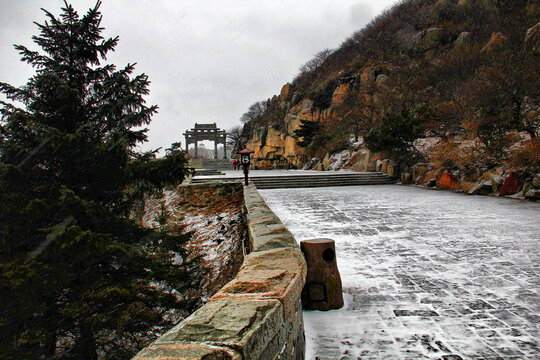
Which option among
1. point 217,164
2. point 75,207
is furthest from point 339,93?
point 75,207

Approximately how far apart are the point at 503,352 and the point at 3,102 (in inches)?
297

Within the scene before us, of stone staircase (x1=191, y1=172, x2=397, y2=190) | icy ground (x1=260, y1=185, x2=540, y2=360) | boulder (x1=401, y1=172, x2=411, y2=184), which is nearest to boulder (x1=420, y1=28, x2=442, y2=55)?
boulder (x1=401, y1=172, x2=411, y2=184)

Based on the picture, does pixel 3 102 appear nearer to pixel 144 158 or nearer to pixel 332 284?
pixel 144 158

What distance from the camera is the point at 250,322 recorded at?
1.19 metres

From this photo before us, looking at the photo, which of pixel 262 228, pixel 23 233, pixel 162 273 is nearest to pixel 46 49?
pixel 23 233

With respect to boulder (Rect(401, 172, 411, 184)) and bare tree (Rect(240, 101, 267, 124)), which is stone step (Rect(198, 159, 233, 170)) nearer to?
bare tree (Rect(240, 101, 267, 124))

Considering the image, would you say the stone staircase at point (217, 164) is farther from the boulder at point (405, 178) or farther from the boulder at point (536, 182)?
the boulder at point (536, 182)

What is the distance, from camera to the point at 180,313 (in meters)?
7.87

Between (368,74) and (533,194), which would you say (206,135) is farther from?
(533,194)

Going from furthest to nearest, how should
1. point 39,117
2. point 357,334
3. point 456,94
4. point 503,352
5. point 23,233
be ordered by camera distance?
point 456,94
point 39,117
point 23,233
point 357,334
point 503,352

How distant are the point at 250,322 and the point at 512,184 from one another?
10208mm

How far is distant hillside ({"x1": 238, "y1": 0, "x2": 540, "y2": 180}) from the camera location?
9.62 meters

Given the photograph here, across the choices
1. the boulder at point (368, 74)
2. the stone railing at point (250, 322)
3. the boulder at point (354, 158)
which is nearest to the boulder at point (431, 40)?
the boulder at point (368, 74)

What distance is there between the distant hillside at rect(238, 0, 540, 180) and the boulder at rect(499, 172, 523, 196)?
1.14 feet
